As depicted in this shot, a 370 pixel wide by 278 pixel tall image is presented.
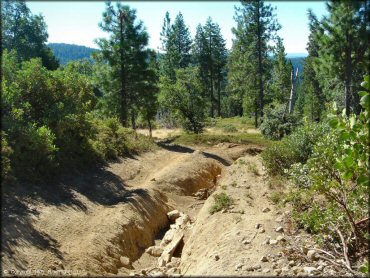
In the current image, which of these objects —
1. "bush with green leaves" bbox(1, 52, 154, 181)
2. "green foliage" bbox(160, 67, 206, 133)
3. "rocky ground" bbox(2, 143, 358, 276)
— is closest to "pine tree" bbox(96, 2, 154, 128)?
"green foliage" bbox(160, 67, 206, 133)

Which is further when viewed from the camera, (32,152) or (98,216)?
(32,152)

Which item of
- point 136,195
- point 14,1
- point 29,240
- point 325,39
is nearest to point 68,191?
point 136,195

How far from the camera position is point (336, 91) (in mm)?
25031

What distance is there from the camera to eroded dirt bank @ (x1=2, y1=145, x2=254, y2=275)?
988 centimetres

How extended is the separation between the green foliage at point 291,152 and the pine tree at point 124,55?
15.5 m

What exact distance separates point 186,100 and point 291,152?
1883cm

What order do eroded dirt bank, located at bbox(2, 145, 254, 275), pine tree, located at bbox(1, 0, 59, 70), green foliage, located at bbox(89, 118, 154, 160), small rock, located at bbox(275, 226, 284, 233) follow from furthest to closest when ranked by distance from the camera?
pine tree, located at bbox(1, 0, 59, 70)
green foliage, located at bbox(89, 118, 154, 160)
eroded dirt bank, located at bbox(2, 145, 254, 275)
small rock, located at bbox(275, 226, 284, 233)

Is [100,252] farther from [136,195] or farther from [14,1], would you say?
[14,1]

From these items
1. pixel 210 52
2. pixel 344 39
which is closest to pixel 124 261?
pixel 344 39

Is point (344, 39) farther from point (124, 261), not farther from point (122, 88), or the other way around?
point (122, 88)

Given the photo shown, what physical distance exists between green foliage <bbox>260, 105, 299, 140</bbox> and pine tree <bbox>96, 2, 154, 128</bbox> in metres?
10.3

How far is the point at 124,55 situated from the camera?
90.4 ft

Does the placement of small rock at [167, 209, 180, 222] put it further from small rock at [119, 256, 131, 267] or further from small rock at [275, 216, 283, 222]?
small rock at [275, 216, 283, 222]

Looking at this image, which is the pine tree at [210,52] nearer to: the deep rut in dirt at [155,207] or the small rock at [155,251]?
the deep rut in dirt at [155,207]
